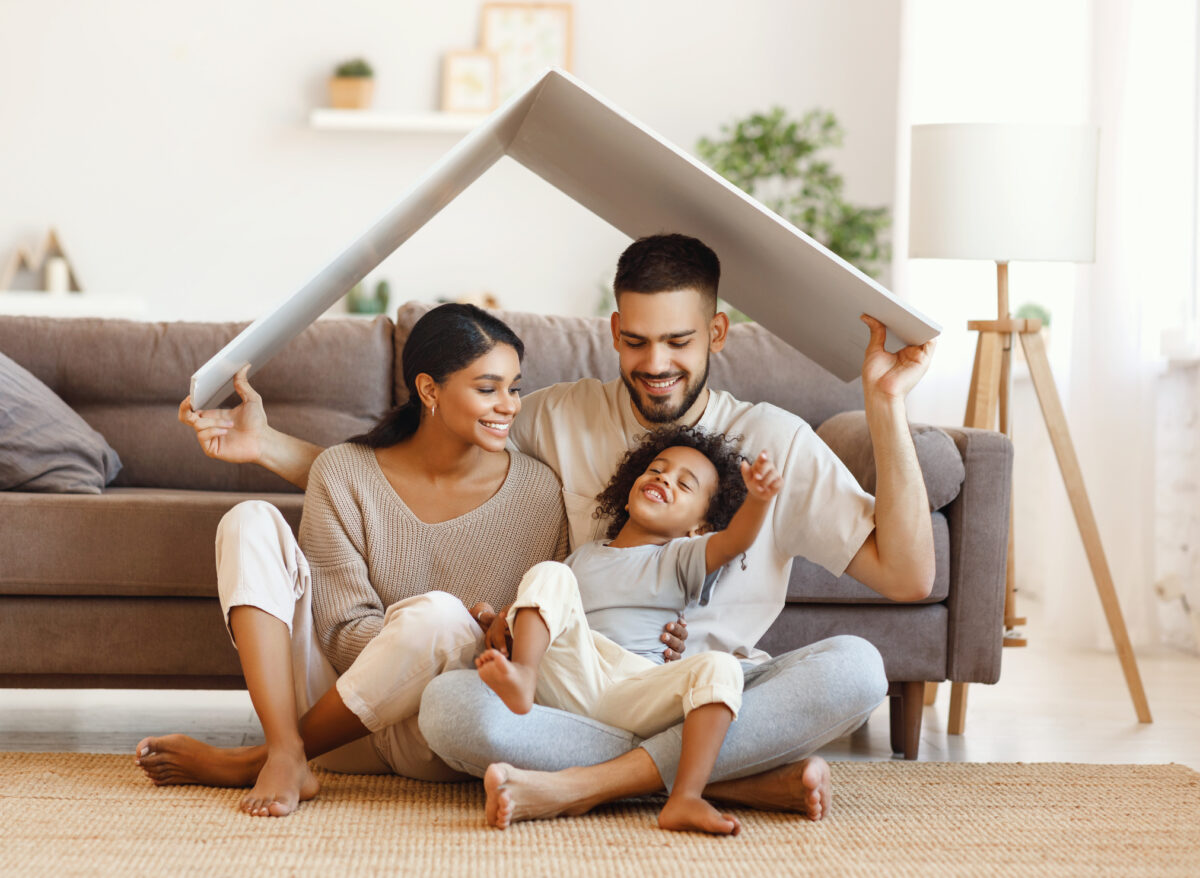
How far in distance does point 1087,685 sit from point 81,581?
2304 mm

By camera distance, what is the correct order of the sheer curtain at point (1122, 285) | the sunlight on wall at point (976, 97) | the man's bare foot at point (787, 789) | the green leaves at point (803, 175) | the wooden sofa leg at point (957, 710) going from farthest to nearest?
1. the green leaves at point (803, 175)
2. the sunlight on wall at point (976, 97)
3. the sheer curtain at point (1122, 285)
4. the wooden sofa leg at point (957, 710)
5. the man's bare foot at point (787, 789)

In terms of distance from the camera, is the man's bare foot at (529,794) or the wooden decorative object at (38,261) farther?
the wooden decorative object at (38,261)

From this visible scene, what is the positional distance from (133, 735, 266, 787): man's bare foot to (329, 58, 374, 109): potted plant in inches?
146

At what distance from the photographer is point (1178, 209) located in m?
3.62

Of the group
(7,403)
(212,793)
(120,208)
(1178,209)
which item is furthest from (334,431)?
(120,208)

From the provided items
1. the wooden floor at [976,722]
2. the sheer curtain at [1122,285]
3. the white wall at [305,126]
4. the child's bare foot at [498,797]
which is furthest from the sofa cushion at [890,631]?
the white wall at [305,126]

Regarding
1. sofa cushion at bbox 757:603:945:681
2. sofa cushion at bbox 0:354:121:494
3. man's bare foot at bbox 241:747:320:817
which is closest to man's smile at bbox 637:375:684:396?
sofa cushion at bbox 757:603:945:681

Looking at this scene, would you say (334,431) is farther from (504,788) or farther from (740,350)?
(504,788)

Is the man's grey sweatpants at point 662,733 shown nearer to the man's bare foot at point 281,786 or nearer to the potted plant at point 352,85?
the man's bare foot at point 281,786

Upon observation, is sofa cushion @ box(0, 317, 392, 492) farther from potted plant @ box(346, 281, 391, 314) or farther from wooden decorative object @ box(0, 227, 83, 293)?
wooden decorative object @ box(0, 227, 83, 293)

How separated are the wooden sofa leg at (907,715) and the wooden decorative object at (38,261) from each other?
12.9 ft

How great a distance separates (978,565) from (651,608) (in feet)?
2.45

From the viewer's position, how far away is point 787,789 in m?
1.72

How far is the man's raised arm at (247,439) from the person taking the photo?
196cm
